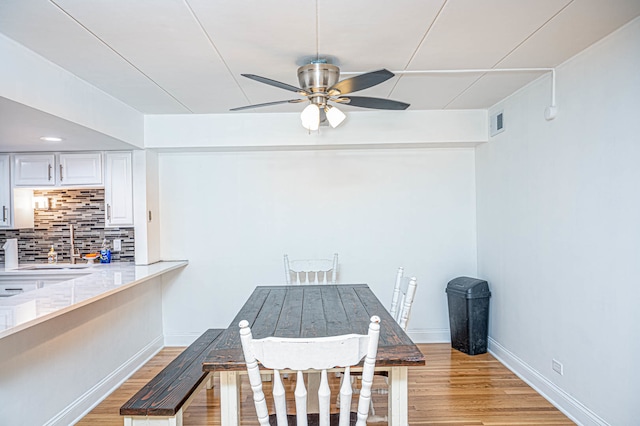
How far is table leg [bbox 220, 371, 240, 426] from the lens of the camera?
1611 millimetres

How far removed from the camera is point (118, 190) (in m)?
3.72

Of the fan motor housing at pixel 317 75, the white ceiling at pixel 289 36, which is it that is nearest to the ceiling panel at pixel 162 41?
the white ceiling at pixel 289 36

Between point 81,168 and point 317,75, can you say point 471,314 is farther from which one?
point 81,168

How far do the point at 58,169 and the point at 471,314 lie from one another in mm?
4096

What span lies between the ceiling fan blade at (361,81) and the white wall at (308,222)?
6.05 feet

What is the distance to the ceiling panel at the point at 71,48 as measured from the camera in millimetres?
1770

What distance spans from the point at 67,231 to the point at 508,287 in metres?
4.32

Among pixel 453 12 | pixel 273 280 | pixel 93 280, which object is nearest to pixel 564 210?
pixel 453 12

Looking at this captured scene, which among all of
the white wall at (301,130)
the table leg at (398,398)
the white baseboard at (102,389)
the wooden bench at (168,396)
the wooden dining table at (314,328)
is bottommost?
the white baseboard at (102,389)

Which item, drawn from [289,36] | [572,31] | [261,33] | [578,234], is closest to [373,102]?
[289,36]

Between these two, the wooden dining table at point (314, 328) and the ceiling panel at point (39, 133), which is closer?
the wooden dining table at point (314, 328)

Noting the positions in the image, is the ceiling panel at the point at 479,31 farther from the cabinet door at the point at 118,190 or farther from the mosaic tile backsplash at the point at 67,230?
the mosaic tile backsplash at the point at 67,230

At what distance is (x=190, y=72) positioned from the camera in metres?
2.60

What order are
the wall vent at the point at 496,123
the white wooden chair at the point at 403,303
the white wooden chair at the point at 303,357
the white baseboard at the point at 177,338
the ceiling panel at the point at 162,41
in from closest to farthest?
1. the white wooden chair at the point at 303,357
2. the ceiling panel at the point at 162,41
3. the white wooden chair at the point at 403,303
4. the wall vent at the point at 496,123
5. the white baseboard at the point at 177,338
